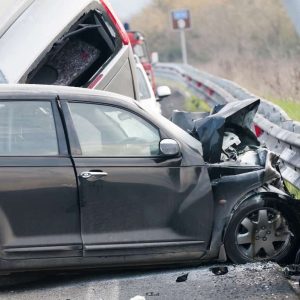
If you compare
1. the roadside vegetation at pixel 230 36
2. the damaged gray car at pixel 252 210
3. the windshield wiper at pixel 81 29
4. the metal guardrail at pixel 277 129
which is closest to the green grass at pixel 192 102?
the roadside vegetation at pixel 230 36

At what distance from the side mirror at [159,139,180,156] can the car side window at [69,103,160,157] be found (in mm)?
76

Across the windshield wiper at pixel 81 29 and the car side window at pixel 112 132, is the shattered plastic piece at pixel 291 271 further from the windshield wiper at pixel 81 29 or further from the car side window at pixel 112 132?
the windshield wiper at pixel 81 29

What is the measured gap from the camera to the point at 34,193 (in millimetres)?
5570

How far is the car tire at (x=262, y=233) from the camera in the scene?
6.05m

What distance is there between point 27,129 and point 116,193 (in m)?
0.83

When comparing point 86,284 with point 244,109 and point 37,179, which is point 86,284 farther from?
point 244,109

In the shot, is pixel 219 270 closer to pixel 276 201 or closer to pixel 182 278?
pixel 182 278

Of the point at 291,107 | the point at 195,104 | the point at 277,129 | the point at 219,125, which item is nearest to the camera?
the point at 219,125

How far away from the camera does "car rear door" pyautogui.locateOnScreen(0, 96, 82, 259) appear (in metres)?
5.55

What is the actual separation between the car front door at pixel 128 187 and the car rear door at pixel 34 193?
0.11 m

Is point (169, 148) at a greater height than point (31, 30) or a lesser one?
lesser

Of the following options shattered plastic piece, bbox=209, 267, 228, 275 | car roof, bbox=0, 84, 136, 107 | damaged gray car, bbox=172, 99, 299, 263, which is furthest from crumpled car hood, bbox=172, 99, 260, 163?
shattered plastic piece, bbox=209, 267, 228, 275

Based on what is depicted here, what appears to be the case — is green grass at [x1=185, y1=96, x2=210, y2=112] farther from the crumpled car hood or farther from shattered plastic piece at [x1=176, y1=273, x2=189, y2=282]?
shattered plastic piece at [x1=176, y1=273, x2=189, y2=282]

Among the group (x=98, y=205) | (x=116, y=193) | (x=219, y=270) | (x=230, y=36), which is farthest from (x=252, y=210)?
(x=230, y=36)
